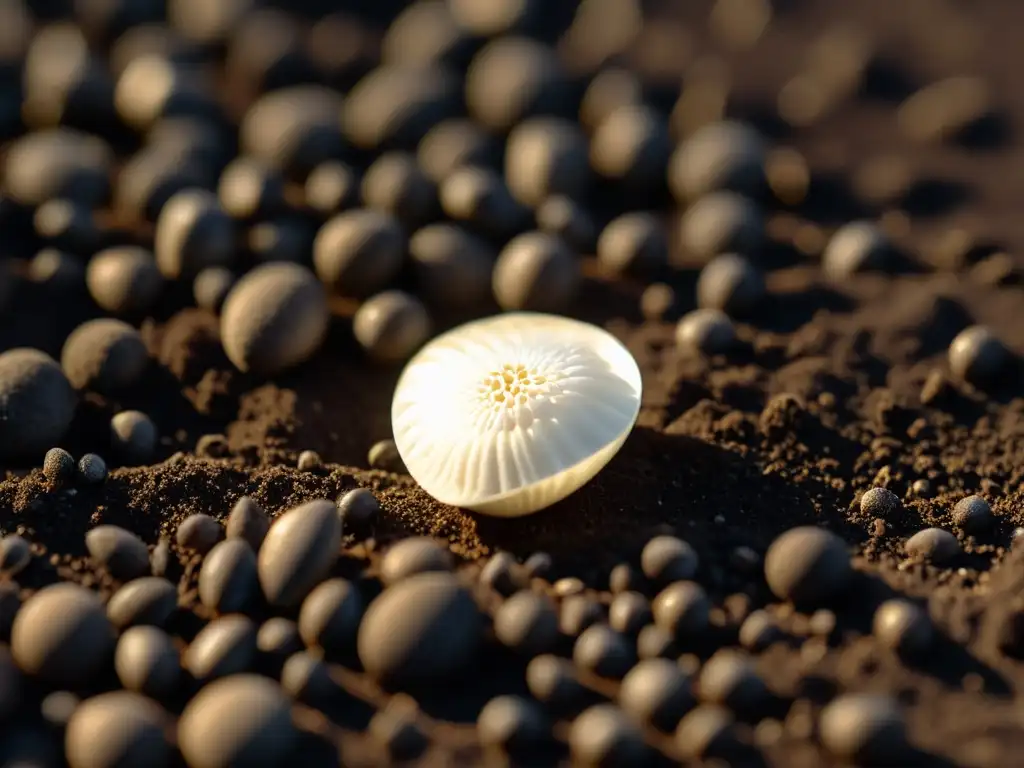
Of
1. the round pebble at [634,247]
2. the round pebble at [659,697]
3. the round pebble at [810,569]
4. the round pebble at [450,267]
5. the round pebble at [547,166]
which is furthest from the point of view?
the round pebble at [547,166]

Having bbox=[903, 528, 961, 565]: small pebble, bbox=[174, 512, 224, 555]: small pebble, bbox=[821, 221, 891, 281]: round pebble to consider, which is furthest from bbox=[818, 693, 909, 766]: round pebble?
bbox=[821, 221, 891, 281]: round pebble

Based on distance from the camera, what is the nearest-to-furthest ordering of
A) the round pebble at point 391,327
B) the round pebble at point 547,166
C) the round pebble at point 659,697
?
the round pebble at point 659,697, the round pebble at point 391,327, the round pebble at point 547,166

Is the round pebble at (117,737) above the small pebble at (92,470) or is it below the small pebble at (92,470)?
below

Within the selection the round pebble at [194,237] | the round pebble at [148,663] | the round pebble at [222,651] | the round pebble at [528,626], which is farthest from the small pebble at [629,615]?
the round pebble at [194,237]

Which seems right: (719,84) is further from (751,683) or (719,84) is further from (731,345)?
(751,683)

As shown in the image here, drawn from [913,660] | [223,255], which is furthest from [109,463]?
[913,660]

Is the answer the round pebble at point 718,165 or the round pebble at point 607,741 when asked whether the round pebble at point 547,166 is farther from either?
the round pebble at point 607,741

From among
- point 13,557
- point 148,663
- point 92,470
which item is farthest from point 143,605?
point 92,470

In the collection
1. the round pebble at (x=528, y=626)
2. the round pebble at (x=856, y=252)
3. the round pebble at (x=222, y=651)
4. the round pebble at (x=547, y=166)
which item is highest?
the round pebble at (x=547, y=166)

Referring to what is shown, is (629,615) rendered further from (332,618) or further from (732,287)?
(732,287)
